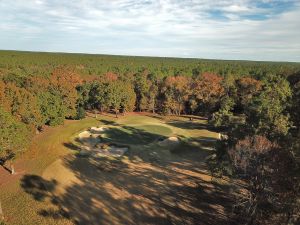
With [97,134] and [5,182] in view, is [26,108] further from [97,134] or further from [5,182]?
[5,182]

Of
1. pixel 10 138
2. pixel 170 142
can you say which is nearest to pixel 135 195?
pixel 10 138

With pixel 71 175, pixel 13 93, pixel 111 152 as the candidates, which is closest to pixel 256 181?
pixel 71 175

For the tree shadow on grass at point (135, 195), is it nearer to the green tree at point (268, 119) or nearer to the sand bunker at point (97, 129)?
the green tree at point (268, 119)

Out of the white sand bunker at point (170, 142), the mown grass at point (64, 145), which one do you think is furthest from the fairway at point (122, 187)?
the white sand bunker at point (170, 142)

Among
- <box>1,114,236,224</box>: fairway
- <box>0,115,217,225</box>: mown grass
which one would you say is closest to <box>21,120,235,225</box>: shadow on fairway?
<box>1,114,236,224</box>: fairway

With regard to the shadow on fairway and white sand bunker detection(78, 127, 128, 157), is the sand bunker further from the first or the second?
the shadow on fairway

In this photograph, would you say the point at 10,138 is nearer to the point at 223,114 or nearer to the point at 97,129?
the point at 97,129
